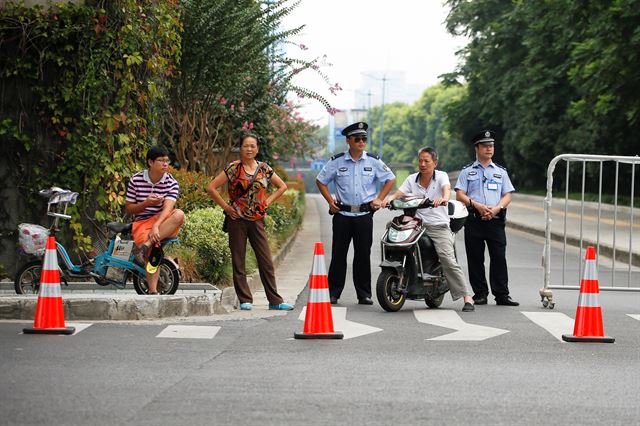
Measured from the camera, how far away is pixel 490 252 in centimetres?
1428

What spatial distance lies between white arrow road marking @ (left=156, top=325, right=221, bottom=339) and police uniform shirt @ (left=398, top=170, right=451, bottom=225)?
301 centimetres

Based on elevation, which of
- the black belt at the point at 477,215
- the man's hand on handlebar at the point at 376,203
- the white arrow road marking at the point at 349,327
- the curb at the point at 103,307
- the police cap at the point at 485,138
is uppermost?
the police cap at the point at 485,138

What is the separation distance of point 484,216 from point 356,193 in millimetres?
1411

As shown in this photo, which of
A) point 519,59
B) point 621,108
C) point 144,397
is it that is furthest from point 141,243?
point 519,59

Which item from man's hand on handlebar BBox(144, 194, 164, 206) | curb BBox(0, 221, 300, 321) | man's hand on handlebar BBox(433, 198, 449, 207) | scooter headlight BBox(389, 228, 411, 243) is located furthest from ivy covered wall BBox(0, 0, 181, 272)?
man's hand on handlebar BBox(433, 198, 449, 207)

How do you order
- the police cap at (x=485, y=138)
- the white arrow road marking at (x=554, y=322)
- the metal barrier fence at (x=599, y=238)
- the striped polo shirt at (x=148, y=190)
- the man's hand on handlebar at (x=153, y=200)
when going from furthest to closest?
the metal barrier fence at (x=599, y=238) → the police cap at (x=485, y=138) → the striped polo shirt at (x=148, y=190) → the man's hand on handlebar at (x=153, y=200) → the white arrow road marking at (x=554, y=322)

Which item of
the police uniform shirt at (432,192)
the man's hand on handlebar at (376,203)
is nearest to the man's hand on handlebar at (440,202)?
the police uniform shirt at (432,192)

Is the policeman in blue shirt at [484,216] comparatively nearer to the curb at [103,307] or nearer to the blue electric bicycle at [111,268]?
the blue electric bicycle at [111,268]

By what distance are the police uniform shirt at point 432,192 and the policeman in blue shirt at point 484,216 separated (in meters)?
0.59

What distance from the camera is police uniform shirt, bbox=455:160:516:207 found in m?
14.2

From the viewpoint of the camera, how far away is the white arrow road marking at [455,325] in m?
11.2

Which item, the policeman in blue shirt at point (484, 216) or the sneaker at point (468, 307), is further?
the policeman in blue shirt at point (484, 216)

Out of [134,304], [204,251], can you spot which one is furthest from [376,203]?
[134,304]

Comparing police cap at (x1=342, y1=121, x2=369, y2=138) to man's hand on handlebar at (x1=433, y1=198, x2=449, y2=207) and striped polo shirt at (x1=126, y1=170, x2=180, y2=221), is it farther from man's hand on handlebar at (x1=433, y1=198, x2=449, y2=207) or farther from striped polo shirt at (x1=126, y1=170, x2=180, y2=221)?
striped polo shirt at (x1=126, y1=170, x2=180, y2=221)
